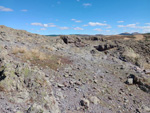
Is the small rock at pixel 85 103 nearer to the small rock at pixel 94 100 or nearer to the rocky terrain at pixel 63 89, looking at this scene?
the rocky terrain at pixel 63 89

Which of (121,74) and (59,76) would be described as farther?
(121,74)

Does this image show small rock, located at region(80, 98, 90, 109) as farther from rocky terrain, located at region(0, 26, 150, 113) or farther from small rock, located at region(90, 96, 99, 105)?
small rock, located at region(90, 96, 99, 105)

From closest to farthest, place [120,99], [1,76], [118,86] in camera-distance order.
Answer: [1,76] < [120,99] < [118,86]

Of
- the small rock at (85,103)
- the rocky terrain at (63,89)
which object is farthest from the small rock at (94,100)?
the small rock at (85,103)

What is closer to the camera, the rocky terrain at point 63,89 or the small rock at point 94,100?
the rocky terrain at point 63,89

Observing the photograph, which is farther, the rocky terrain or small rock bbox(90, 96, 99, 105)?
small rock bbox(90, 96, 99, 105)

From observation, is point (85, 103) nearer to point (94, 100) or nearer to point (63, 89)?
point (94, 100)

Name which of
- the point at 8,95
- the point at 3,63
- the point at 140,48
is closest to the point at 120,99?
the point at 8,95

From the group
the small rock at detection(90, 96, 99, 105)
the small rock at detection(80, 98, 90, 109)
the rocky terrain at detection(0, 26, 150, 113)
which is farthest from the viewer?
the small rock at detection(90, 96, 99, 105)

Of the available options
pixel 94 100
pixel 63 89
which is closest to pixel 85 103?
pixel 94 100

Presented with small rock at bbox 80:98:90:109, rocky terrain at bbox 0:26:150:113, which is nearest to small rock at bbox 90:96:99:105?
rocky terrain at bbox 0:26:150:113

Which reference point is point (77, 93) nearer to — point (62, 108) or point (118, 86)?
point (62, 108)

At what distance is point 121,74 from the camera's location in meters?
9.10

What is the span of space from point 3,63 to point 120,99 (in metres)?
5.49
